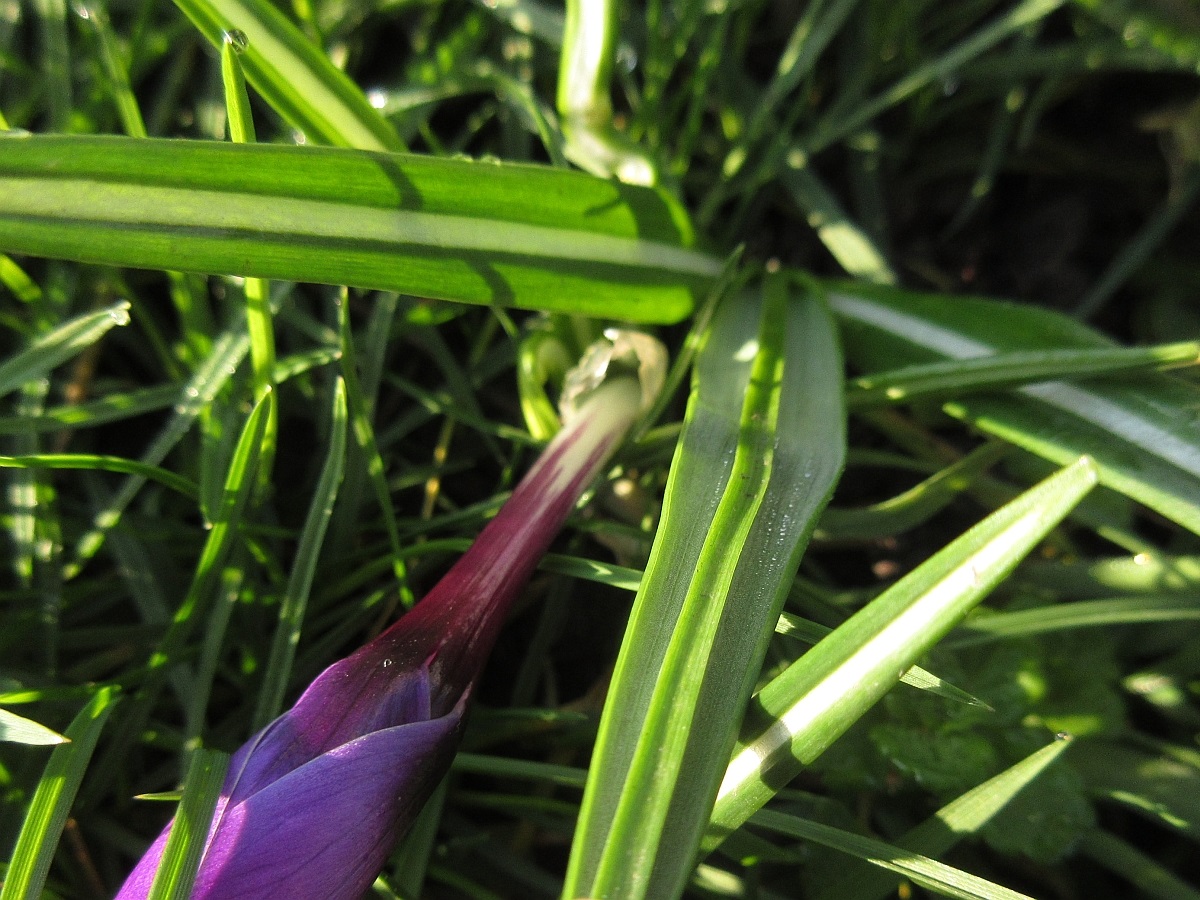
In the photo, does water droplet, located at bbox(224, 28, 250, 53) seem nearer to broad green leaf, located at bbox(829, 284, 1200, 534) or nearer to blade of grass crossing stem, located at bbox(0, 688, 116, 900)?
blade of grass crossing stem, located at bbox(0, 688, 116, 900)

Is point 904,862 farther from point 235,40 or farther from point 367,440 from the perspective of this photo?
point 235,40

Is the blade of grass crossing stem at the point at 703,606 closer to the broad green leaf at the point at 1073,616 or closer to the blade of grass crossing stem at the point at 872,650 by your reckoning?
the blade of grass crossing stem at the point at 872,650

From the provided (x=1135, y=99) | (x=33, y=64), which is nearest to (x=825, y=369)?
(x=1135, y=99)

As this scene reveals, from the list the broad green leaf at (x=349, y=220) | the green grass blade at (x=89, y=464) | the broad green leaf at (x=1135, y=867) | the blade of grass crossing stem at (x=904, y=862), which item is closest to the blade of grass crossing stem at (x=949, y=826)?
the blade of grass crossing stem at (x=904, y=862)

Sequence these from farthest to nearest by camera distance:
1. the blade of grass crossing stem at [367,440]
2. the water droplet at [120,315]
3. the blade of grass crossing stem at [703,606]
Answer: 1. the blade of grass crossing stem at [367,440]
2. the water droplet at [120,315]
3. the blade of grass crossing stem at [703,606]

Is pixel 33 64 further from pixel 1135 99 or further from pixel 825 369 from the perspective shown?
pixel 1135 99

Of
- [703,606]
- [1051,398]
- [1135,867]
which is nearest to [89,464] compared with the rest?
[703,606]

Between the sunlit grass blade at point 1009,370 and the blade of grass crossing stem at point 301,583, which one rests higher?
the sunlit grass blade at point 1009,370
